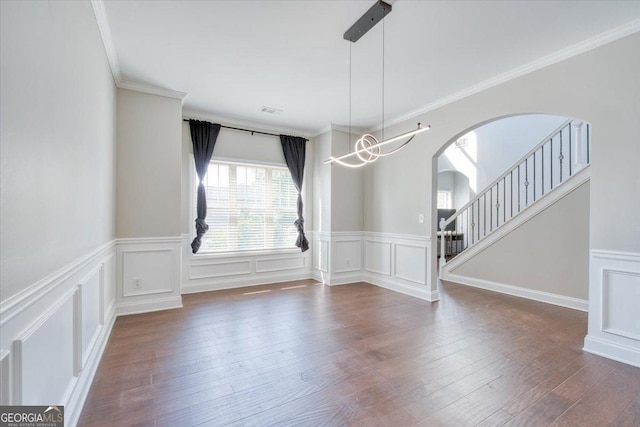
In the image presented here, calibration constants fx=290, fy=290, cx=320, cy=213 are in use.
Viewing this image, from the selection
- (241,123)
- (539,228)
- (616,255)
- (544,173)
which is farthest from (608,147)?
(241,123)

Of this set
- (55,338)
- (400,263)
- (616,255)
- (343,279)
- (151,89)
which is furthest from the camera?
(343,279)

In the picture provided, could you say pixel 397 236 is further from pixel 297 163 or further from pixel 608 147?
pixel 608 147

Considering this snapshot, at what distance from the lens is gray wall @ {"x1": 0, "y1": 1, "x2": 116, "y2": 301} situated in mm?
1057

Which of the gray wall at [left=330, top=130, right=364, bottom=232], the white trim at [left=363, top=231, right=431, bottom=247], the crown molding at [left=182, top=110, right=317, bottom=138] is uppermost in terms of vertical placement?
the crown molding at [left=182, top=110, right=317, bottom=138]

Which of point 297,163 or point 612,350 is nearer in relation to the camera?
point 612,350

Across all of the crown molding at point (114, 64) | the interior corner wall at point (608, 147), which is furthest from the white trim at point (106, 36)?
the interior corner wall at point (608, 147)

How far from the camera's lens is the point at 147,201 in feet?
12.4

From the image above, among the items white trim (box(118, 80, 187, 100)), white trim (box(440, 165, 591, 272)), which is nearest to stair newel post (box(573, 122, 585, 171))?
white trim (box(440, 165, 591, 272))

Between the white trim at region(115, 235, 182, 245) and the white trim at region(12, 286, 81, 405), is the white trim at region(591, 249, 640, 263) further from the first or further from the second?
the white trim at region(115, 235, 182, 245)

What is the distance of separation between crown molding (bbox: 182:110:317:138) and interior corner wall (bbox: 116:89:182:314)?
0.74 m

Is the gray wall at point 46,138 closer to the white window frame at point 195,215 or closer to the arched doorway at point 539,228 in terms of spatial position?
the white window frame at point 195,215

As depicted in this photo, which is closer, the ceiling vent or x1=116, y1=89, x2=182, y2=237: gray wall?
x1=116, y1=89, x2=182, y2=237: gray wall

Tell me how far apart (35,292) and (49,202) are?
438 mm

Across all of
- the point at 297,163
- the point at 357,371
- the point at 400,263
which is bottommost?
the point at 357,371
